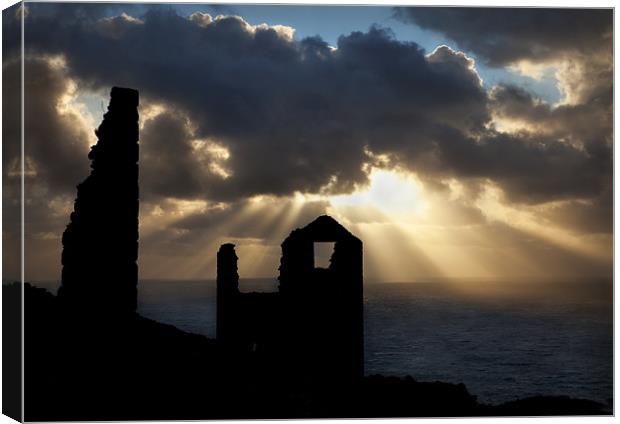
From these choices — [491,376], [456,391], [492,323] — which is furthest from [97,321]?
[492,323]

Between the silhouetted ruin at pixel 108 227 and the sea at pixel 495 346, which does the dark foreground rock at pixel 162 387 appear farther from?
the sea at pixel 495 346

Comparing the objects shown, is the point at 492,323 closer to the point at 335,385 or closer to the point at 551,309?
the point at 551,309

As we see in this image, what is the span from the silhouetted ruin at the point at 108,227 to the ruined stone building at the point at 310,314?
4.45m

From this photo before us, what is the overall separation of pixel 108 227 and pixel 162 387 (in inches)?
173

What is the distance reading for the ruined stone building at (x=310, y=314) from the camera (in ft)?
67.7

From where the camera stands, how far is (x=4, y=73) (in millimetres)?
13492

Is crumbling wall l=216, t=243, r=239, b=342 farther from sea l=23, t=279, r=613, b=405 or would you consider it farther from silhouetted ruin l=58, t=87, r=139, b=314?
sea l=23, t=279, r=613, b=405

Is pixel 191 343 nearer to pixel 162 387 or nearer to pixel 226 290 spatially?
pixel 226 290

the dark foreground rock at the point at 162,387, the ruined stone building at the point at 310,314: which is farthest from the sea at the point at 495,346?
the dark foreground rock at the point at 162,387

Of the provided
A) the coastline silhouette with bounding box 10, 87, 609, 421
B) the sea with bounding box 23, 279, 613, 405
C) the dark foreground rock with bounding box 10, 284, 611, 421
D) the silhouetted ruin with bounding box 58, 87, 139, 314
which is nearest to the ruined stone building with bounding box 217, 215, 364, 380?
the coastline silhouette with bounding box 10, 87, 609, 421

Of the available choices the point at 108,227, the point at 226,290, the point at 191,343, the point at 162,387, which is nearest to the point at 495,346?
the point at 226,290

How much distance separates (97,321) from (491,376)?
5583 centimetres

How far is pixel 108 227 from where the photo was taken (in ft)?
58.9

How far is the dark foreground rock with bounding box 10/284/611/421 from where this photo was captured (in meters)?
13.8
